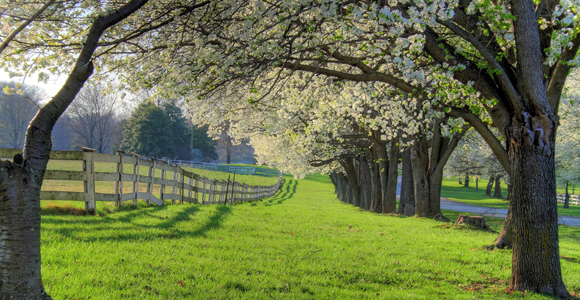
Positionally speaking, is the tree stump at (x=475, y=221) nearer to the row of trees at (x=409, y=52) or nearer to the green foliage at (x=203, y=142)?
the row of trees at (x=409, y=52)

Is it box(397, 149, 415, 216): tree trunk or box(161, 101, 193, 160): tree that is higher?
box(161, 101, 193, 160): tree

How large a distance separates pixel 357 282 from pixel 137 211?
20.1 ft

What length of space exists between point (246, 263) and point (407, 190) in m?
14.3

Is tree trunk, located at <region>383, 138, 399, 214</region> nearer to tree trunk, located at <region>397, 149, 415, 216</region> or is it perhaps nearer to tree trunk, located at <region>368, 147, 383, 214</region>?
tree trunk, located at <region>397, 149, 415, 216</region>

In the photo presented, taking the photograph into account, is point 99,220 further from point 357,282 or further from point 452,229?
point 452,229

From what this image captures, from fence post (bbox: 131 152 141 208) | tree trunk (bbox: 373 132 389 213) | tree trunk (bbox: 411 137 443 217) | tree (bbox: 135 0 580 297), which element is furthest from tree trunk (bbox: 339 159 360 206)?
tree (bbox: 135 0 580 297)

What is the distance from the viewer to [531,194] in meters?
5.99

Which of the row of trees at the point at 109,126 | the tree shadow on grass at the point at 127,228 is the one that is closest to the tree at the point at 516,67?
the tree shadow on grass at the point at 127,228

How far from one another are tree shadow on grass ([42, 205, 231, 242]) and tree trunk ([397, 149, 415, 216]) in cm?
1163

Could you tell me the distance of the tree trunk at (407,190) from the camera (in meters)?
18.7

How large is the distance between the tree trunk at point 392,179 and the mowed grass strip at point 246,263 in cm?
990

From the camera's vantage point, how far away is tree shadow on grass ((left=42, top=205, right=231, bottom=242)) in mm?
6615

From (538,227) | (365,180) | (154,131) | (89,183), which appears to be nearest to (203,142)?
(154,131)

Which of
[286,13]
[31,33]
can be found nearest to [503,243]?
[286,13]
